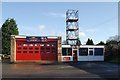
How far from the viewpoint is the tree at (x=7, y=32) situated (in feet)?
194

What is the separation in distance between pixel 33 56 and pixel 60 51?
4.30m

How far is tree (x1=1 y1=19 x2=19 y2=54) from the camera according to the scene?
194 ft

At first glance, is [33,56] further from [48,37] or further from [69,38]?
[69,38]

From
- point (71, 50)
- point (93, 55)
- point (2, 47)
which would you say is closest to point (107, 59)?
point (93, 55)

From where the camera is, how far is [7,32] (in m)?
61.8

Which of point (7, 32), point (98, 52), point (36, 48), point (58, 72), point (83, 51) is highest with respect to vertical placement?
point (7, 32)

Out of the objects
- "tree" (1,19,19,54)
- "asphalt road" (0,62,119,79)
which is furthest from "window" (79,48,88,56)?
"tree" (1,19,19,54)

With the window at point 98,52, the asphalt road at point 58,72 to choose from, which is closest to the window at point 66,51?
the window at point 98,52

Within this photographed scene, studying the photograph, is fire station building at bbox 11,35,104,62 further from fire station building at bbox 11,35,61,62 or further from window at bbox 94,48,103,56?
window at bbox 94,48,103,56

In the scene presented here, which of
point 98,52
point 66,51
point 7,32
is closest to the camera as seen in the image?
point 66,51

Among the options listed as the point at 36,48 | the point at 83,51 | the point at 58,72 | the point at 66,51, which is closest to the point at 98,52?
the point at 83,51

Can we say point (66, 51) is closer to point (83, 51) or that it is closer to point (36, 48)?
point (83, 51)

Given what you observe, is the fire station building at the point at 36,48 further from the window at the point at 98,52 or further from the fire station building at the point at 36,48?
the window at the point at 98,52

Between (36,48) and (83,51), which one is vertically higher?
(36,48)
